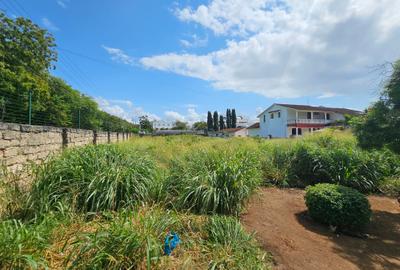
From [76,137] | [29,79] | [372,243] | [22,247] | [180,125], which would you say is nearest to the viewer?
[22,247]

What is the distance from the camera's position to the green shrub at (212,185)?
3.56 m

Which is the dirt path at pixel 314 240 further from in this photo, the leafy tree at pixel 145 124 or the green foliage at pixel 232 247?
the leafy tree at pixel 145 124

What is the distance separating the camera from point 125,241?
2117mm

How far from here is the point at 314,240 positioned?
10.9 ft

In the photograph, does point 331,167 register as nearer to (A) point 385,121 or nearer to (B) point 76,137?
(A) point 385,121

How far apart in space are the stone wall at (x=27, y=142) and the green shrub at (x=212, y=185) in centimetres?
248

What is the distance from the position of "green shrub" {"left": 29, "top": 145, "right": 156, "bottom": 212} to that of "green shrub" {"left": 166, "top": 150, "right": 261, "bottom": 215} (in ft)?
1.56

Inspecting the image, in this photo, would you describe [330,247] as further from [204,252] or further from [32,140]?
[32,140]

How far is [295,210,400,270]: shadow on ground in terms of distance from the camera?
2918 millimetres

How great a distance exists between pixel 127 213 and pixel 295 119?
105 feet

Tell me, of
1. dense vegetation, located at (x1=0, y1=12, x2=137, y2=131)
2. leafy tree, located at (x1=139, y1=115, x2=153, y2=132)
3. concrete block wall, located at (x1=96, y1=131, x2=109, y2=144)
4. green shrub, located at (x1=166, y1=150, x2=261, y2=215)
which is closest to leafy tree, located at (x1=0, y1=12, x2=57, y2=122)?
dense vegetation, located at (x1=0, y1=12, x2=137, y2=131)

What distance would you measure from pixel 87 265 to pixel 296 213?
140 inches

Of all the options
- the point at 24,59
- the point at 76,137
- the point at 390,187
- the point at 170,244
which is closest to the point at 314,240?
the point at 170,244

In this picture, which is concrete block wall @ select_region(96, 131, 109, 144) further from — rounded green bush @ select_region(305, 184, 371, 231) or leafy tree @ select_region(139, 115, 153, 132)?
leafy tree @ select_region(139, 115, 153, 132)
